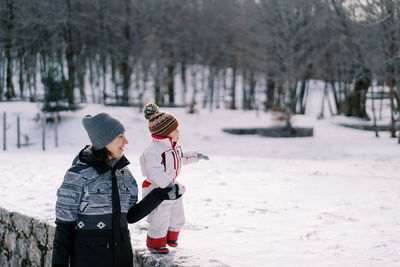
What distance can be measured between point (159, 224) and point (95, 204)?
1082 mm

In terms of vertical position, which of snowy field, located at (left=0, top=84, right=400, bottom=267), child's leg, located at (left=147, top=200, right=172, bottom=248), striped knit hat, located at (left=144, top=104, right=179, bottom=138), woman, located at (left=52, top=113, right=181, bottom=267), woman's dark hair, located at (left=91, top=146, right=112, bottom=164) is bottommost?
snowy field, located at (left=0, top=84, right=400, bottom=267)

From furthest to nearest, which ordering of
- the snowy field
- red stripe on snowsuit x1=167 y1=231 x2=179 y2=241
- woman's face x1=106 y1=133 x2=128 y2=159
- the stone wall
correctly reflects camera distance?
1. the stone wall
2. the snowy field
3. red stripe on snowsuit x1=167 y1=231 x2=179 y2=241
4. woman's face x1=106 y1=133 x2=128 y2=159

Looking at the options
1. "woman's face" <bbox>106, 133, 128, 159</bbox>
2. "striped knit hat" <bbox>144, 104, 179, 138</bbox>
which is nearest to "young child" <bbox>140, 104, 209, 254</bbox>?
"striped knit hat" <bbox>144, 104, 179, 138</bbox>

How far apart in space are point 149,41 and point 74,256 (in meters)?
28.8

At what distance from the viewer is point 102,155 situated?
2.78m

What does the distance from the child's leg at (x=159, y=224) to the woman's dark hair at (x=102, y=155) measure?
1023 mm

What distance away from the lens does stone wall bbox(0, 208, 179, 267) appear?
4840mm

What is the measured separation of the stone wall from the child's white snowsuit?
1.42 m

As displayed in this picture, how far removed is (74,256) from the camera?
2.74 metres

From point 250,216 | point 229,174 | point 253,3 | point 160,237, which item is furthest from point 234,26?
point 160,237

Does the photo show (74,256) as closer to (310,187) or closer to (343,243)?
(343,243)

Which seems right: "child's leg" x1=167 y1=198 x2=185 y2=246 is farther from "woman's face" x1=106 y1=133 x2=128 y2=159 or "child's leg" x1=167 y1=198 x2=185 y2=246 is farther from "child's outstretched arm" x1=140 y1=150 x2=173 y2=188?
"woman's face" x1=106 y1=133 x2=128 y2=159

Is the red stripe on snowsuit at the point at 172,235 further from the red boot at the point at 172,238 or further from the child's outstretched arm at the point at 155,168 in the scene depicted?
the child's outstretched arm at the point at 155,168

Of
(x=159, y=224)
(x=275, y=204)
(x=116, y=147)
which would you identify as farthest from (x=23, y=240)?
(x=275, y=204)
